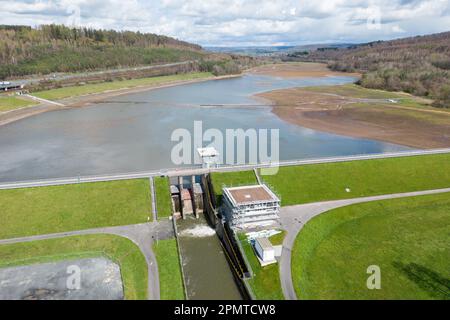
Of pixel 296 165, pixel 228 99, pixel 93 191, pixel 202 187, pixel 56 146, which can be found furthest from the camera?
pixel 228 99

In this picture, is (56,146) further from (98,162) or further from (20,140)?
(98,162)

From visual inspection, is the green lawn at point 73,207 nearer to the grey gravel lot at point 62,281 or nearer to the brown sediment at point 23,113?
the grey gravel lot at point 62,281

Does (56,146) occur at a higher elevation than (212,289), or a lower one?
higher

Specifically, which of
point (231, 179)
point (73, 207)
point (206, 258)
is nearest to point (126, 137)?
point (73, 207)

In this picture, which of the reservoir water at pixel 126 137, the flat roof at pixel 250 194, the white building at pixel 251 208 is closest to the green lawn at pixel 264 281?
the white building at pixel 251 208

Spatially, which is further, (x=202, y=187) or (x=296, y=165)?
(x=296, y=165)

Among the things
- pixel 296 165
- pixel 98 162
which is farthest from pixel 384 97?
pixel 98 162

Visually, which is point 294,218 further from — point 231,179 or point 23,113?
point 23,113
